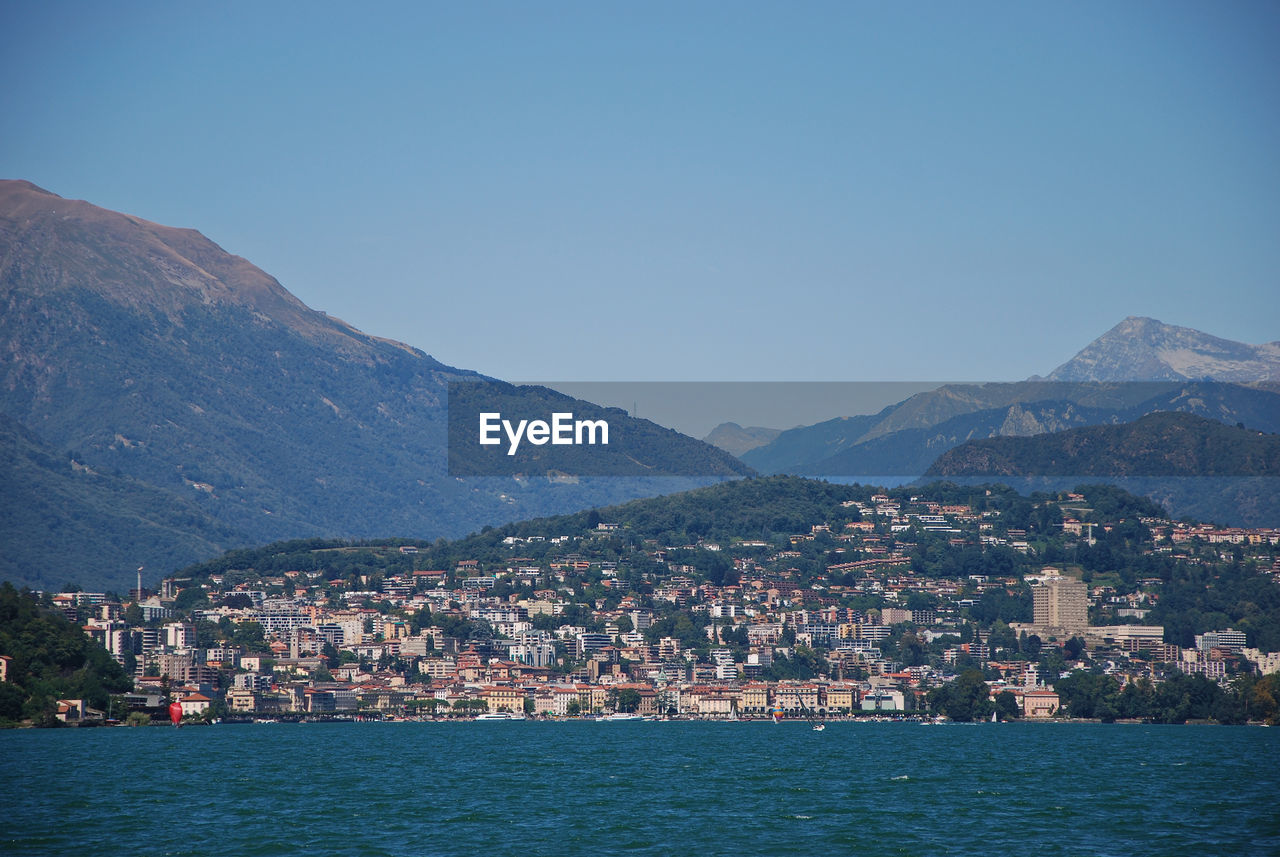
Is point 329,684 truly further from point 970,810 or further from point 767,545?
point 970,810

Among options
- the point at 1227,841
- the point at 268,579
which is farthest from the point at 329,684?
the point at 1227,841

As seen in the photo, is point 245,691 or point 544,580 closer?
point 245,691

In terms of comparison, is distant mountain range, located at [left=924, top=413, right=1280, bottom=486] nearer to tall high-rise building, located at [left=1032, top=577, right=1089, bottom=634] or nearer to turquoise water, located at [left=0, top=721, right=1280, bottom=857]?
tall high-rise building, located at [left=1032, top=577, right=1089, bottom=634]

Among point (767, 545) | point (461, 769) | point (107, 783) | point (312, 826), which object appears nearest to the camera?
point (312, 826)

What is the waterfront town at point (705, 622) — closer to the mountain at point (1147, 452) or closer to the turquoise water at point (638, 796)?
the mountain at point (1147, 452)

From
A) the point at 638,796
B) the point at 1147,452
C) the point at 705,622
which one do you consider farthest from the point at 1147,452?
the point at 638,796

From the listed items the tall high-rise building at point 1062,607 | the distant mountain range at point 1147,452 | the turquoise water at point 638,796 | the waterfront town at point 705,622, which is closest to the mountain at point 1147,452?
the distant mountain range at point 1147,452
